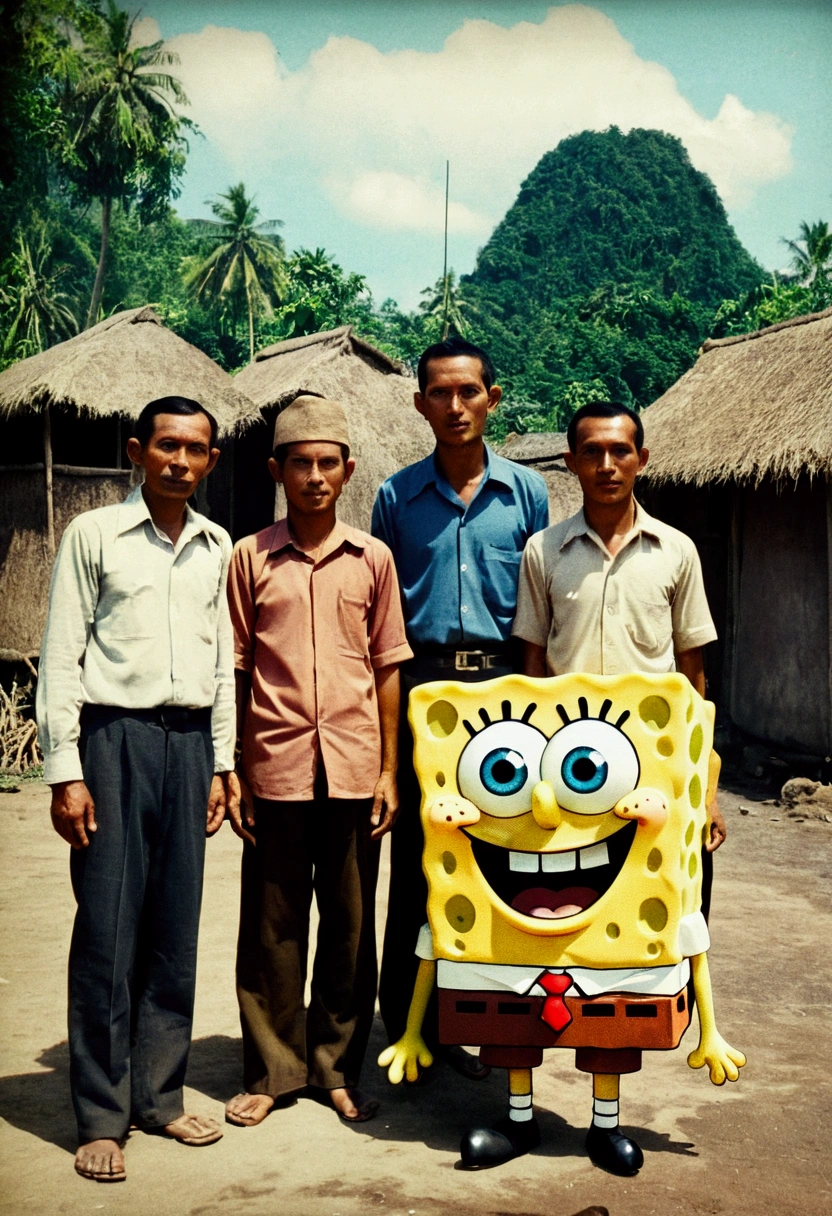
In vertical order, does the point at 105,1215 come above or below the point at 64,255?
below

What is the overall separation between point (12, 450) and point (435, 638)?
26.1 ft

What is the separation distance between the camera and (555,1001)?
9.68 ft

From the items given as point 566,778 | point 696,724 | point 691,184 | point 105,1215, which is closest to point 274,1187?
point 105,1215

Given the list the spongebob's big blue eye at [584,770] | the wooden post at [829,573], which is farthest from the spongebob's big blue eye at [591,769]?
the wooden post at [829,573]

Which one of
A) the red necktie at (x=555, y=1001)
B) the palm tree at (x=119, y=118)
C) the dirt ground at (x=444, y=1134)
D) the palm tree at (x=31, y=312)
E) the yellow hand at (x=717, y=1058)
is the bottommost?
the dirt ground at (x=444, y=1134)

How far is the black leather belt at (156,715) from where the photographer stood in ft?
10.1

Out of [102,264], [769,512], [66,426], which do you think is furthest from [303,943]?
[102,264]

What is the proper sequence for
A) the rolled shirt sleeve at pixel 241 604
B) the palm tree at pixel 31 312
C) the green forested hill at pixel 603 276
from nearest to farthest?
the rolled shirt sleeve at pixel 241 604
the palm tree at pixel 31 312
the green forested hill at pixel 603 276

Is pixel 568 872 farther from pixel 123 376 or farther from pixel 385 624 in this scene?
pixel 123 376

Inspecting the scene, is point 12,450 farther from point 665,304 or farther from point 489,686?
point 665,304

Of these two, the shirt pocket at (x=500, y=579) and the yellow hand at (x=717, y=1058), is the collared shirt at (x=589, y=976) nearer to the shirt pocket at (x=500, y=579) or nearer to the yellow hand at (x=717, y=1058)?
the yellow hand at (x=717, y=1058)

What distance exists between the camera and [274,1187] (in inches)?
114

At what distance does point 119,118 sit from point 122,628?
2999cm

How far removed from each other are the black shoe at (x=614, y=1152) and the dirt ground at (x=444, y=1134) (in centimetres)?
3
